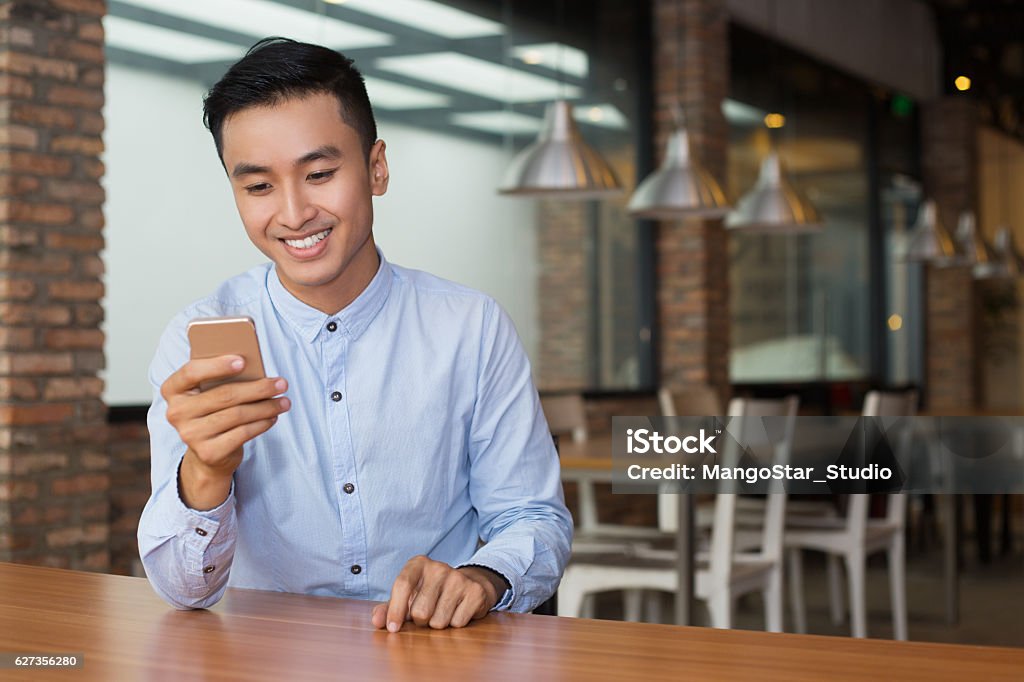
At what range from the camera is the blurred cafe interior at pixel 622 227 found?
11.8 feet

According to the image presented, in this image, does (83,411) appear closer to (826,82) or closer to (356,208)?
(356,208)

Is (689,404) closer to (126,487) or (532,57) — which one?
(532,57)

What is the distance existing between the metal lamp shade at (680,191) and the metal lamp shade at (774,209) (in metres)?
0.60

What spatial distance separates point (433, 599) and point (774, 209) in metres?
4.33

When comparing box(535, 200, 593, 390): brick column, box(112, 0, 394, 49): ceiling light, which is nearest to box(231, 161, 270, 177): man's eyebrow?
box(112, 0, 394, 49): ceiling light

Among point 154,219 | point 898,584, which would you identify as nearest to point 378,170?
point 154,219

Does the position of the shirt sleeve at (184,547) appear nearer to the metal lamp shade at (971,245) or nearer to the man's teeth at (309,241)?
the man's teeth at (309,241)

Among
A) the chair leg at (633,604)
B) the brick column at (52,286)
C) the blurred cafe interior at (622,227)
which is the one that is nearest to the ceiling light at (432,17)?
the blurred cafe interior at (622,227)

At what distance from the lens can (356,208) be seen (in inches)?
60.9

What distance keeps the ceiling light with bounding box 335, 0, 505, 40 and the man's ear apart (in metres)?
3.58

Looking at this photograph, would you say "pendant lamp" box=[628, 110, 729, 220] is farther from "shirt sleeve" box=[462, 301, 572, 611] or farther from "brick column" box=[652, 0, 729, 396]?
"shirt sleeve" box=[462, 301, 572, 611]

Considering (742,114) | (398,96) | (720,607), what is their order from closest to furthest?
(720,607)
(398,96)
(742,114)

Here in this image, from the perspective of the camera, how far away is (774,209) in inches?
211

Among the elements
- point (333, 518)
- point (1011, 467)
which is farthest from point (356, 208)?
point (1011, 467)
